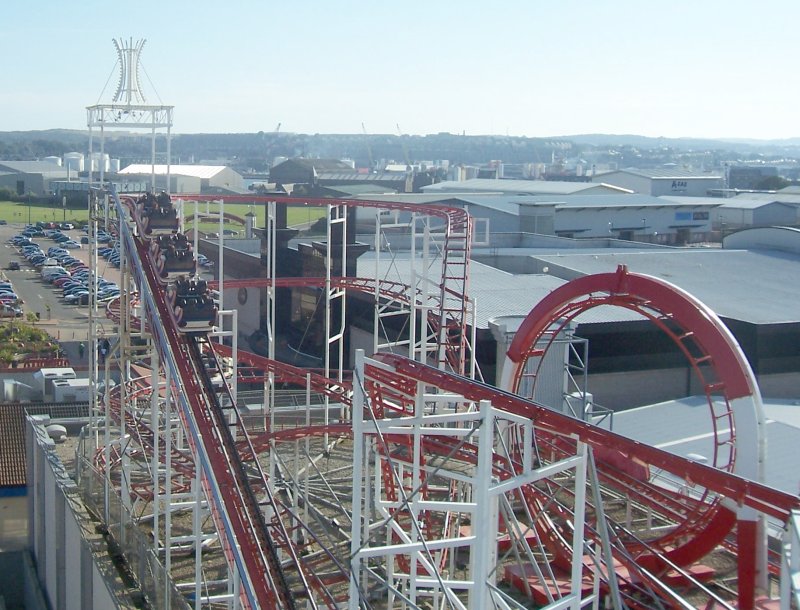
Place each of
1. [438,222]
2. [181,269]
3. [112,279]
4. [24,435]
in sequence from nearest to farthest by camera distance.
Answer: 1. [181,269]
2. [24,435]
3. [438,222]
4. [112,279]

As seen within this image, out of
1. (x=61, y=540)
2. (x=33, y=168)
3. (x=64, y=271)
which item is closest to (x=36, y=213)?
(x=33, y=168)

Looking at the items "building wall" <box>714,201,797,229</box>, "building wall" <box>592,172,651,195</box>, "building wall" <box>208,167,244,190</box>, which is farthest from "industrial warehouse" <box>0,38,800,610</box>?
"building wall" <box>592,172,651,195</box>

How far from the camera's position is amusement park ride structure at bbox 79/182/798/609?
7.97 metres

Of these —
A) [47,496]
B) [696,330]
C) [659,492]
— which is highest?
[696,330]

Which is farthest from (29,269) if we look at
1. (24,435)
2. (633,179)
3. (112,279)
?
(633,179)

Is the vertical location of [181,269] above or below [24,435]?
above

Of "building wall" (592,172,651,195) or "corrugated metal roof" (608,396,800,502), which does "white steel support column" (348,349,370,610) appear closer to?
"corrugated metal roof" (608,396,800,502)

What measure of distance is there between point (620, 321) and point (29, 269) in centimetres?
3319

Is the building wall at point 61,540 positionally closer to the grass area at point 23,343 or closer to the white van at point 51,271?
the grass area at point 23,343

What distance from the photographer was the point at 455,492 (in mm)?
13625

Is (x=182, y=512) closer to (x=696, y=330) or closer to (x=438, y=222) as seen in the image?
(x=696, y=330)

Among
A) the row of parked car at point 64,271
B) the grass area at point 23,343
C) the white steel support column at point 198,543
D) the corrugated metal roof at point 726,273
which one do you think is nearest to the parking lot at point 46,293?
the row of parked car at point 64,271

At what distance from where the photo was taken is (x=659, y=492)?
401 inches

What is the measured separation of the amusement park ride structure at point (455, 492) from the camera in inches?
314
